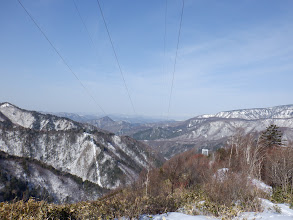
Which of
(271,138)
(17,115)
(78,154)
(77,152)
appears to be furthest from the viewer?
(17,115)

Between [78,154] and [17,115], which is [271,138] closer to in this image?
[78,154]

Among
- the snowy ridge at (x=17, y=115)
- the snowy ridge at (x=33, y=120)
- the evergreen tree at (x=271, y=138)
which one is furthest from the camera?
the snowy ridge at (x=33, y=120)

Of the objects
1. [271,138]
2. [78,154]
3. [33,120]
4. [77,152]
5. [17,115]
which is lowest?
[78,154]

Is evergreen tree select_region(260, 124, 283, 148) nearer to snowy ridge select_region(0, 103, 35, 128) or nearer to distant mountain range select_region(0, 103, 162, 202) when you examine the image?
distant mountain range select_region(0, 103, 162, 202)

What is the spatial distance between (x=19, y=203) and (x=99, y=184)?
98771 millimetres

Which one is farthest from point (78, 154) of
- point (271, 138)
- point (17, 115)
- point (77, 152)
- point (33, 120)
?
point (271, 138)

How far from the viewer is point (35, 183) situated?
242ft

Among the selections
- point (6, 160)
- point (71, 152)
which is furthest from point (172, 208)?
point (71, 152)

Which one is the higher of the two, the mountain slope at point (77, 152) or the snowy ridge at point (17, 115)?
the snowy ridge at point (17, 115)

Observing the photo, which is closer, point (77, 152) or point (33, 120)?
point (77, 152)

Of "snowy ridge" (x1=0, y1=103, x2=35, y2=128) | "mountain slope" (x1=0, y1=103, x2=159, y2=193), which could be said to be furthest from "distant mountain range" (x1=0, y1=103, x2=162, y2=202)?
"snowy ridge" (x1=0, y1=103, x2=35, y2=128)

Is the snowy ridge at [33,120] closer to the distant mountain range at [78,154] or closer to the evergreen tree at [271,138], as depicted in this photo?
the distant mountain range at [78,154]

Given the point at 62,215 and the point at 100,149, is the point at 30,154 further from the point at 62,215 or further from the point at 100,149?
the point at 62,215

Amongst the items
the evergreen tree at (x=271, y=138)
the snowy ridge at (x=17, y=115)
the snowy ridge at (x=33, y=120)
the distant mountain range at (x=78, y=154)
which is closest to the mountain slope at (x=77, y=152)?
the distant mountain range at (x=78, y=154)
